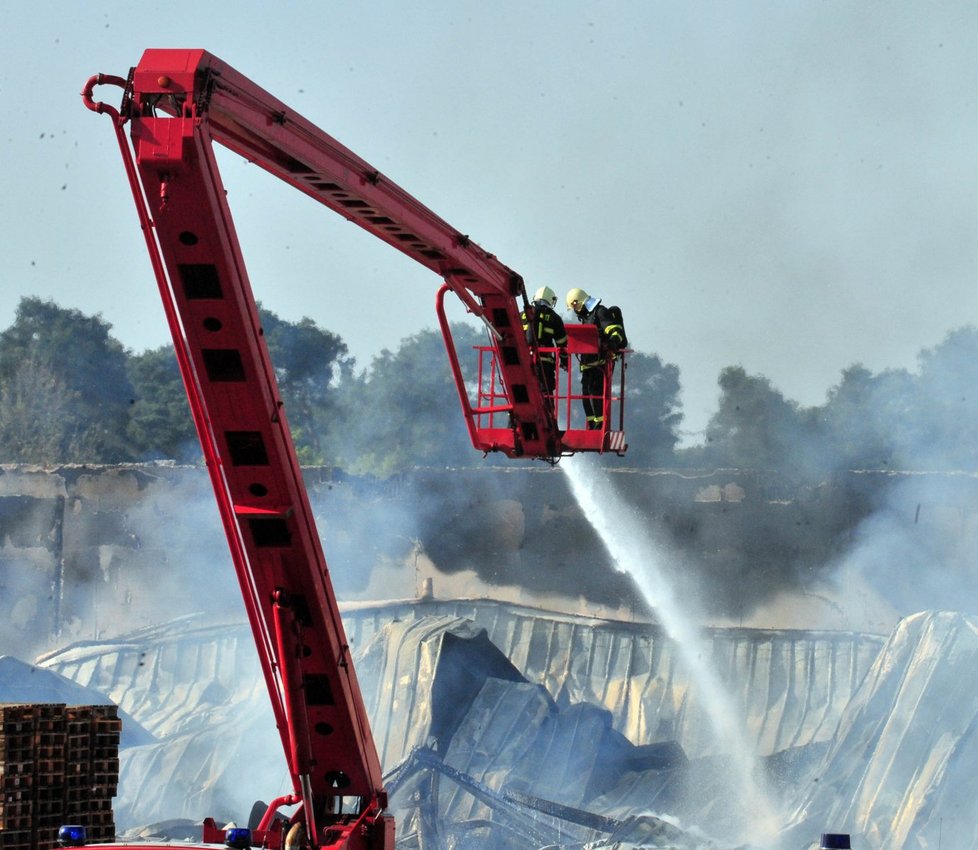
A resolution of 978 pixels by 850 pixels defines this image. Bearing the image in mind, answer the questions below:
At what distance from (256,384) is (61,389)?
41736 millimetres

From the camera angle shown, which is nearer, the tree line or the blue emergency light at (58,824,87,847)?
the blue emergency light at (58,824,87,847)

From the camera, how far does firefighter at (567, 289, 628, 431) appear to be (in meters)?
13.2

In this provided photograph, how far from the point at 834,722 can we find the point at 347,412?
29812mm

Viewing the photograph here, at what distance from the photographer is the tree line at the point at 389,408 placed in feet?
96.5

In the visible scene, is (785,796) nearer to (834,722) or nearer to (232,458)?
(834,722)

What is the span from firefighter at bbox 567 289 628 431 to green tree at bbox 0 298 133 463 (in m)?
32.2

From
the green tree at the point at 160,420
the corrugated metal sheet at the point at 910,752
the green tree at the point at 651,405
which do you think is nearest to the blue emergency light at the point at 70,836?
the corrugated metal sheet at the point at 910,752

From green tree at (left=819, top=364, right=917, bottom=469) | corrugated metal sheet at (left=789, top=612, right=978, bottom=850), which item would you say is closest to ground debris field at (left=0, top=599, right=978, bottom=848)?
corrugated metal sheet at (left=789, top=612, right=978, bottom=850)

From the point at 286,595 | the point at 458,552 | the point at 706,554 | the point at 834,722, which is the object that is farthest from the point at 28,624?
the point at 286,595

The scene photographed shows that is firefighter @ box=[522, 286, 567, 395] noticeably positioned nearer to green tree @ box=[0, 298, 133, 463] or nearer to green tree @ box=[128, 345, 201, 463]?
green tree @ box=[128, 345, 201, 463]

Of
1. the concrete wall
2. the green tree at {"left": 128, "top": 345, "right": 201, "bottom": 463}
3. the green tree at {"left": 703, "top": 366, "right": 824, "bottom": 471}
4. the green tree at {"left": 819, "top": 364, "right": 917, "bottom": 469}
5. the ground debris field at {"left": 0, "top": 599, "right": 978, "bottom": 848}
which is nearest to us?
the ground debris field at {"left": 0, "top": 599, "right": 978, "bottom": 848}

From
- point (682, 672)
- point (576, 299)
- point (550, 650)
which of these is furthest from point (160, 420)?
point (576, 299)

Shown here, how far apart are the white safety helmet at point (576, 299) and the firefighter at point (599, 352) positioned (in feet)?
0.31

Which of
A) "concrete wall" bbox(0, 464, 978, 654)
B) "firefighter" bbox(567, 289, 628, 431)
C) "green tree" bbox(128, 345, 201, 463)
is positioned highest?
"green tree" bbox(128, 345, 201, 463)
